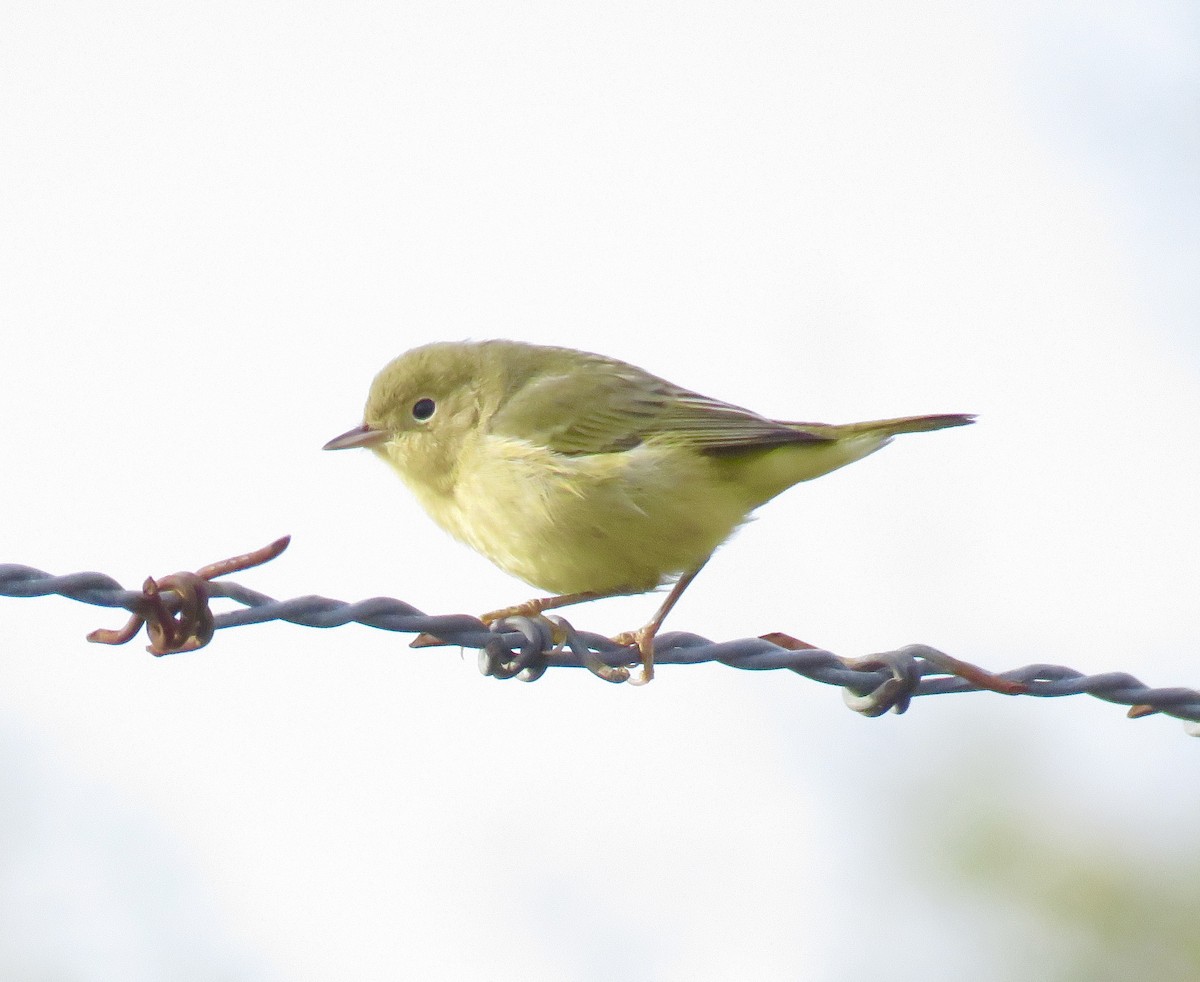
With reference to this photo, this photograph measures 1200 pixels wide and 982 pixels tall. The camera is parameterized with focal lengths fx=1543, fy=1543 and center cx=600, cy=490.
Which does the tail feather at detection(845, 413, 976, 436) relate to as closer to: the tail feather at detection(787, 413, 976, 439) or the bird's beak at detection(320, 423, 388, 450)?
the tail feather at detection(787, 413, 976, 439)

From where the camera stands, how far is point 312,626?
141 inches

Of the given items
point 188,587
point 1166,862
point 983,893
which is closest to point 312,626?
point 188,587

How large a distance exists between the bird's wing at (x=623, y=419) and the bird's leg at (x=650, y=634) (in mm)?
518

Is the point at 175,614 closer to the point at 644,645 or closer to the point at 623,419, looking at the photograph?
the point at 644,645

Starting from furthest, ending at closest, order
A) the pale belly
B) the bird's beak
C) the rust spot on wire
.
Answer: the bird's beak
the pale belly
the rust spot on wire

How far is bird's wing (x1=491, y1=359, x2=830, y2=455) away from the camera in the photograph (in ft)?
19.7

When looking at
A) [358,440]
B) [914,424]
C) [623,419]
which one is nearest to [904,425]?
[914,424]

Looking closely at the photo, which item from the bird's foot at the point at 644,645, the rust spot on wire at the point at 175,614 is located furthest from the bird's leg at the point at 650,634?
the rust spot on wire at the point at 175,614

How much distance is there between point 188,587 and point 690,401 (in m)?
3.36

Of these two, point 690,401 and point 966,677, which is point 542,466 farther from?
point 966,677

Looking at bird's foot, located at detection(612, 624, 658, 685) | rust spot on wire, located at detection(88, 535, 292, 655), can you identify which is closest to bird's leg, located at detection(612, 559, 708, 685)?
bird's foot, located at detection(612, 624, 658, 685)

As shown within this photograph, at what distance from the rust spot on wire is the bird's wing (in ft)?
8.99

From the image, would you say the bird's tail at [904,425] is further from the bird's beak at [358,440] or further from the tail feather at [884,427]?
the bird's beak at [358,440]

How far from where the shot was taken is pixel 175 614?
3420 millimetres
